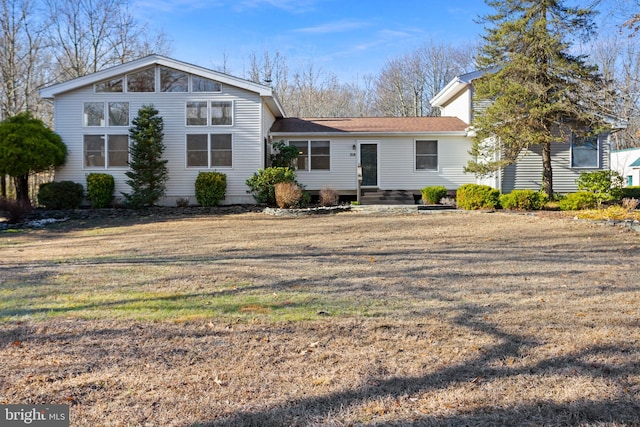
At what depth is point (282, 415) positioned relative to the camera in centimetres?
260

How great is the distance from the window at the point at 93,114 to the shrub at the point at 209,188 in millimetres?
4093

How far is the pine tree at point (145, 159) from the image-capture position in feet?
52.3

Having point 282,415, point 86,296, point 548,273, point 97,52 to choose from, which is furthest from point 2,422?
point 97,52

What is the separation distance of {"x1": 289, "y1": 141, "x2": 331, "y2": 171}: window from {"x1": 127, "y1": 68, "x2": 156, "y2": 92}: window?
5362 mm

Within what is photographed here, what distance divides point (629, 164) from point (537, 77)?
2756cm

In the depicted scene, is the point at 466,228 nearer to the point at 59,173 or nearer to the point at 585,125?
the point at 585,125

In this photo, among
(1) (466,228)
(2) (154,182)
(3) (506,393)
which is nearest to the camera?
(3) (506,393)

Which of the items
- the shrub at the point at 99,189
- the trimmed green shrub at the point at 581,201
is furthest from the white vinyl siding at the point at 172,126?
the trimmed green shrub at the point at 581,201

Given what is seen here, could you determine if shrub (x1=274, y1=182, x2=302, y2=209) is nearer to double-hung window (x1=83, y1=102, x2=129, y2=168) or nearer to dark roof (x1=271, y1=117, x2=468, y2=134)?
dark roof (x1=271, y1=117, x2=468, y2=134)

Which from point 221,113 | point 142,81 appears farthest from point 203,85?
point 142,81

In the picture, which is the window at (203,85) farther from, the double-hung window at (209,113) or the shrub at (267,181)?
the shrub at (267,181)

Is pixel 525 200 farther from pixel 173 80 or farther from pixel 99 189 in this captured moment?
pixel 99 189

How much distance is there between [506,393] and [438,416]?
20.3 inches

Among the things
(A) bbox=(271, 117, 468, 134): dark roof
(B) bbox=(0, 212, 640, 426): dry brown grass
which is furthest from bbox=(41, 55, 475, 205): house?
(B) bbox=(0, 212, 640, 426): dry brown grass
